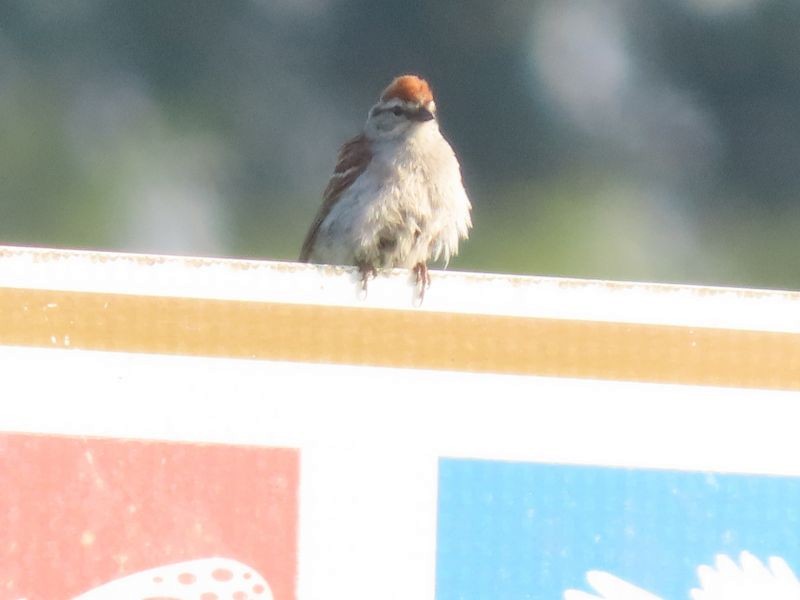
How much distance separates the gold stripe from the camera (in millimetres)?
1800

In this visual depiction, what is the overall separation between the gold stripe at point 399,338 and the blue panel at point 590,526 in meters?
0.10

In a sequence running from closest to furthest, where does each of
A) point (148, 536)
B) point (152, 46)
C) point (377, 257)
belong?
1. point (148, 536)
2. point (377, 257)
3. point (152, 46)

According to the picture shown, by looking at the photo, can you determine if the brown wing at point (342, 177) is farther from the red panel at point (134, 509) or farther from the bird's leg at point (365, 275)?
the red panel at point (134, 509)

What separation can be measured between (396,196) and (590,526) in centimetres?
160

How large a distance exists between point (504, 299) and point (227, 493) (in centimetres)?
33

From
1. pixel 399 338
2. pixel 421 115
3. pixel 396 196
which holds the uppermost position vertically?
pixel 421 115

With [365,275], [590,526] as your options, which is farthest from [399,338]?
[590,526]

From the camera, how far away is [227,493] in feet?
5.89

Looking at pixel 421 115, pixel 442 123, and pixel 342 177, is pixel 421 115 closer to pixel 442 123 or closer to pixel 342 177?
pixel 342 177

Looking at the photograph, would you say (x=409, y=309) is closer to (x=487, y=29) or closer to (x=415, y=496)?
(x=415, y=496)

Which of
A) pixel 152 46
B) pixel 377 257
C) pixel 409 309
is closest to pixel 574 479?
pixel 409 309

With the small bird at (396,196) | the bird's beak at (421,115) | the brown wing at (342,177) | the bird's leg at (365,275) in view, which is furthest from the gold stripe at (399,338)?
the bird's beak at (421,115)

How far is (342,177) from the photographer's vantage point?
350cm

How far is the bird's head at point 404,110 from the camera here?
3.54m
